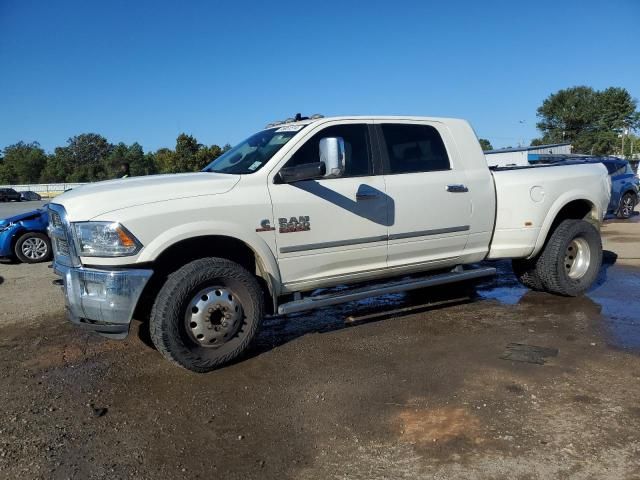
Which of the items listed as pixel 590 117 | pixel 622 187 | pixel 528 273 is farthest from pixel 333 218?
pixel 590 117

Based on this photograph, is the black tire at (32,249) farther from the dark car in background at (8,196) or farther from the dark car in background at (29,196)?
the dark car in background at (29,196)

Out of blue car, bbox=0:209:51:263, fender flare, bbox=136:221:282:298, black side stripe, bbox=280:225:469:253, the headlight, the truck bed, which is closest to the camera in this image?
the headlight

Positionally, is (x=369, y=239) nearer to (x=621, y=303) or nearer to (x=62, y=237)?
(x=62, y=237)

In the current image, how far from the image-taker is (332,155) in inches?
166

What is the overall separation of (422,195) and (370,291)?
1.07 m

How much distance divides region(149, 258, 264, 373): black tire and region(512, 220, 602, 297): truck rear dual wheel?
3520 mm

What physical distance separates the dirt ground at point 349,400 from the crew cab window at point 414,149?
1588mm

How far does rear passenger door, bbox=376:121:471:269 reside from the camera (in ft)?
16.3

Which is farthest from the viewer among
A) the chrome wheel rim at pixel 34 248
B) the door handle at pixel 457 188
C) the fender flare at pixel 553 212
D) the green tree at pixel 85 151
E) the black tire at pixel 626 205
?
the green tree at pixel 85 151

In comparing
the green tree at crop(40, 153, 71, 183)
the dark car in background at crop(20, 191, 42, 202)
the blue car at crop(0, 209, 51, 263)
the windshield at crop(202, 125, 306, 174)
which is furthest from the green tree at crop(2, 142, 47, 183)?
the windshield at crop(202, 125, 306, 174)

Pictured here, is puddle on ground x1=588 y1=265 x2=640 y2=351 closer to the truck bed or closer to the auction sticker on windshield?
the truck bed

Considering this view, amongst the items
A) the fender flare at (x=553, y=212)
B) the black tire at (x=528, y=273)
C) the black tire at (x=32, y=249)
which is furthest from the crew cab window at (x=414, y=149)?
the black tire at (x=32, y=249)

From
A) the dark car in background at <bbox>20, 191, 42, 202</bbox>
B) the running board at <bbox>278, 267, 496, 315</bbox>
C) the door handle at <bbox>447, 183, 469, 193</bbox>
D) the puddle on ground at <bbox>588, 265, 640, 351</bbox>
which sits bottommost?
the puddle on ground at <bbox>588, 265, 640, 351</bbox>

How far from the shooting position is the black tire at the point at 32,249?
995 centimetres
